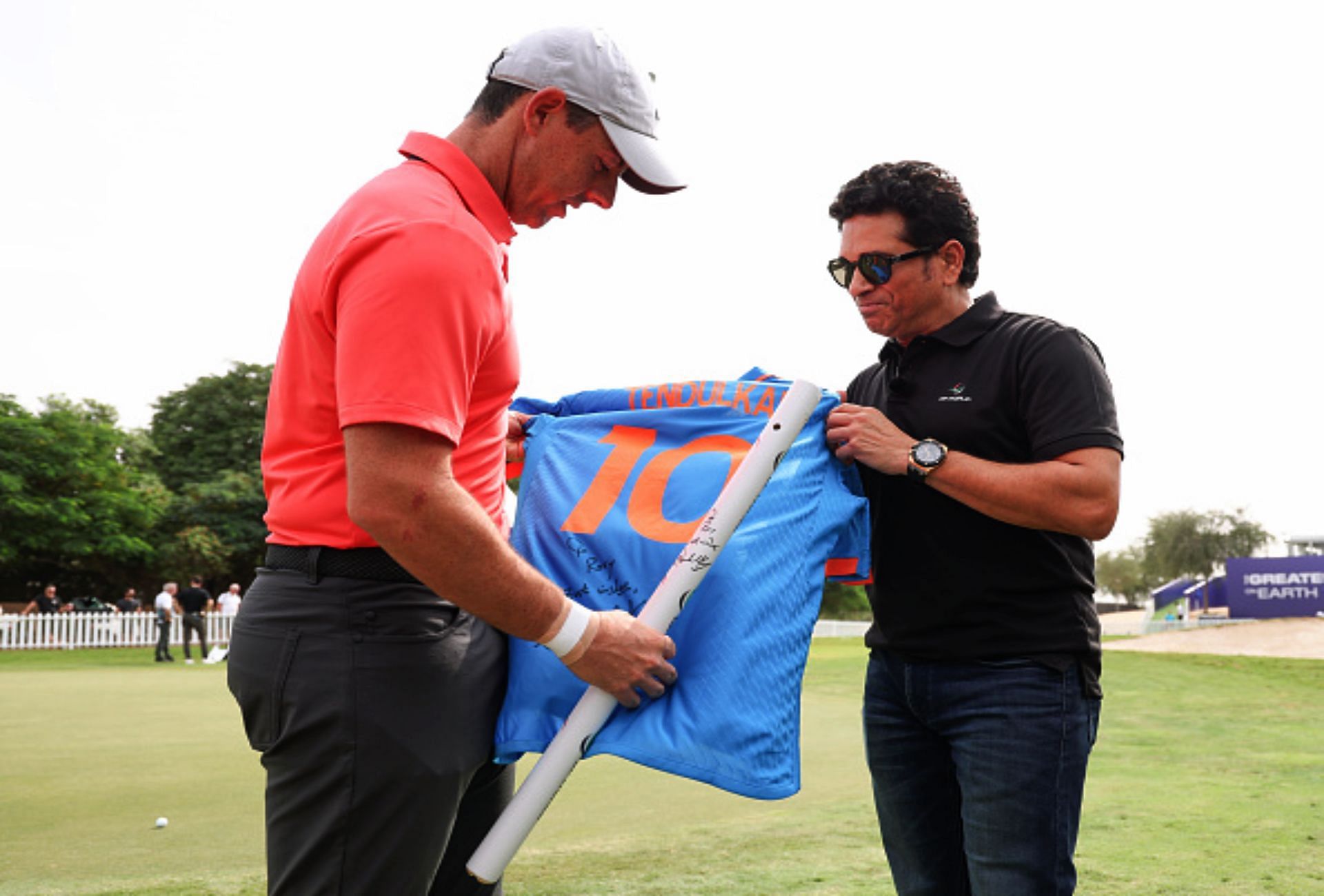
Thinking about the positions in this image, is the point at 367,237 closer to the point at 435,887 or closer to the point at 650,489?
the point at 650,489

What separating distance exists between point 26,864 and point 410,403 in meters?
5.02

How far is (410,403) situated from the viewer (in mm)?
1933

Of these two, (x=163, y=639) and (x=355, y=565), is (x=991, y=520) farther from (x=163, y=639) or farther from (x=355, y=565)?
(x=163, y=639)

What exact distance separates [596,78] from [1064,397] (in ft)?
4.60

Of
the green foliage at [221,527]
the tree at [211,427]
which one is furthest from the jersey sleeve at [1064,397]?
the tree at [211,427]

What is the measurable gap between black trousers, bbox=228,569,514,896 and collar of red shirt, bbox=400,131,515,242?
80 cm

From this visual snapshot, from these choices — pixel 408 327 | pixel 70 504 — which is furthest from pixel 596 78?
pixel 70 504

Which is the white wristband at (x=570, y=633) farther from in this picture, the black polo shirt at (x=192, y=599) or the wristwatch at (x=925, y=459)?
the black polo shirt at (x=192, y=599)

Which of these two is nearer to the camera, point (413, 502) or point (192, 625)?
point (413, 502)

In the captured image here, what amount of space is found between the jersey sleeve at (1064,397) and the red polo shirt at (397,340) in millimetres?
1363

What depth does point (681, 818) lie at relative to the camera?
264 inches

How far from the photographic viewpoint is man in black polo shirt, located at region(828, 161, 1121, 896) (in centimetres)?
273

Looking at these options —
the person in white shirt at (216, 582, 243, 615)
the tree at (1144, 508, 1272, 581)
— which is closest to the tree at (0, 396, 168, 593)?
the person in white shirt at (216, 582, 243, 615)

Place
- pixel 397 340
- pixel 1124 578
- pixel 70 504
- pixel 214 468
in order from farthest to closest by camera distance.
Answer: pixel 1124 578
pixel 214 468
pixel 70 504
pixel 397 340
